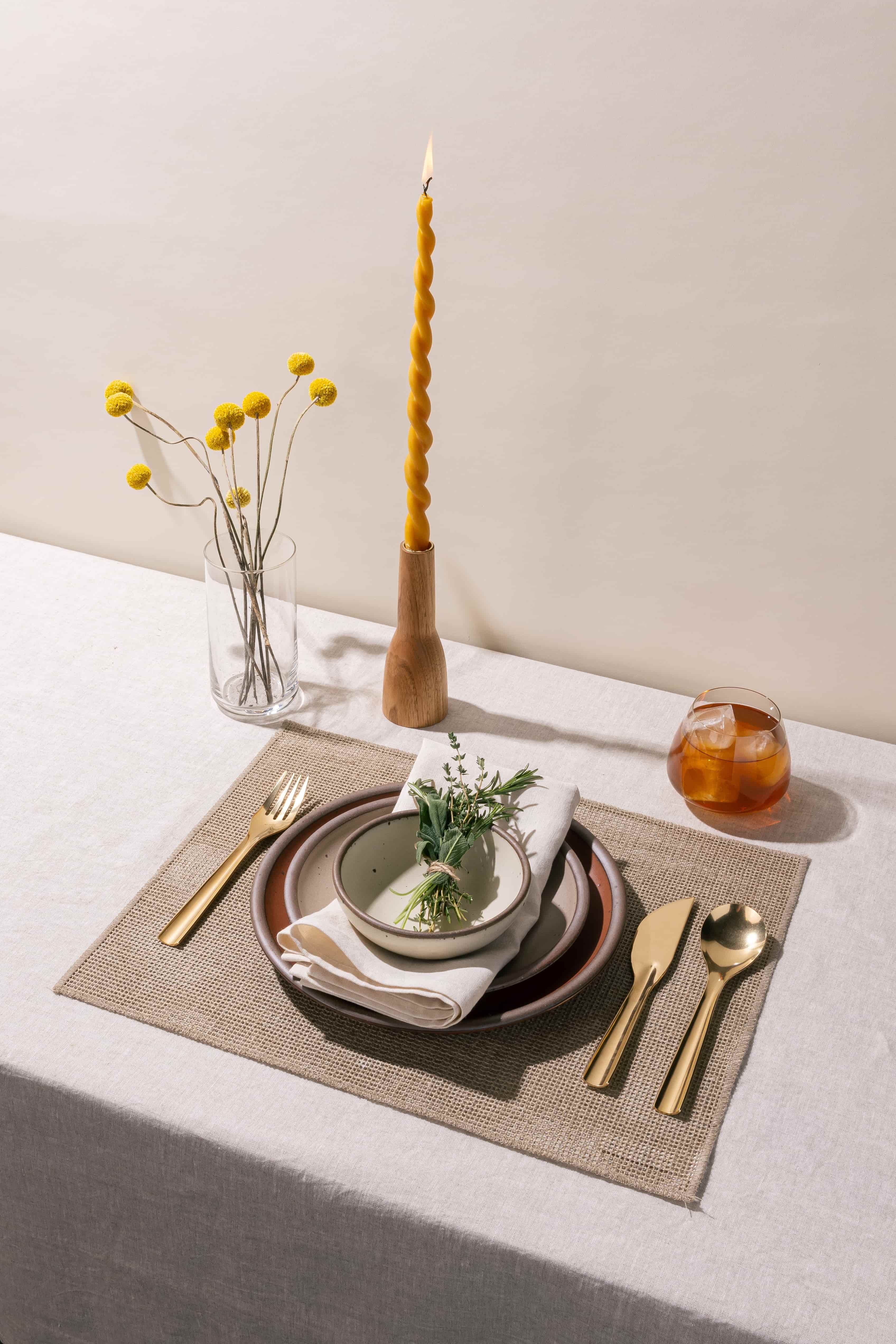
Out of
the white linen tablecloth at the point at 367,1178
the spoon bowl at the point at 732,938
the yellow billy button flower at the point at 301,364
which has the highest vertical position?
the yellow billy button flower at the point at 301,364

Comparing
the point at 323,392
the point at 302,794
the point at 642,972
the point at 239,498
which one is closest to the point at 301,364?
the point at 323,392

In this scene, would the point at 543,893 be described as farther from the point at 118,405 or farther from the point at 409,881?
the point at 118,405

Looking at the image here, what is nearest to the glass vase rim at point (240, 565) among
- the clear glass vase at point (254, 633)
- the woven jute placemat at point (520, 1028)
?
the clear glass vase at point (254, 633)

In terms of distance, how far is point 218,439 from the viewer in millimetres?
932

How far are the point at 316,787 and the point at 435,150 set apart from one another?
0.58 m

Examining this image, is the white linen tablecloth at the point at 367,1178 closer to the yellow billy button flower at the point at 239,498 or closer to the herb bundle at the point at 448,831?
the herb bundle at the point at 448,831

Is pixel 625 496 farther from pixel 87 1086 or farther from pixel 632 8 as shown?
pixel 87 1086

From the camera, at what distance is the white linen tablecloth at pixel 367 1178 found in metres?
0.61

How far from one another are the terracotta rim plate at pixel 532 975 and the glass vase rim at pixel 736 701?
0.61ft

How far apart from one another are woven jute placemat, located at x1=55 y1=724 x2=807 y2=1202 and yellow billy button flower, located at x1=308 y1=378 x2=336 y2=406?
0.38 metres

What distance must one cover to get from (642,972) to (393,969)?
179 mm

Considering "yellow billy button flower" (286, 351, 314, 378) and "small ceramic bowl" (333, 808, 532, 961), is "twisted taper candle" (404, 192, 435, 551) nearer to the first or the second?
"yellow billy button flower" (286, 351, 314, 378)

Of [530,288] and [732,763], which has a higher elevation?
[530,288]

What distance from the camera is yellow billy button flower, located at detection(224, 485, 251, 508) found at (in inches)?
39.0
